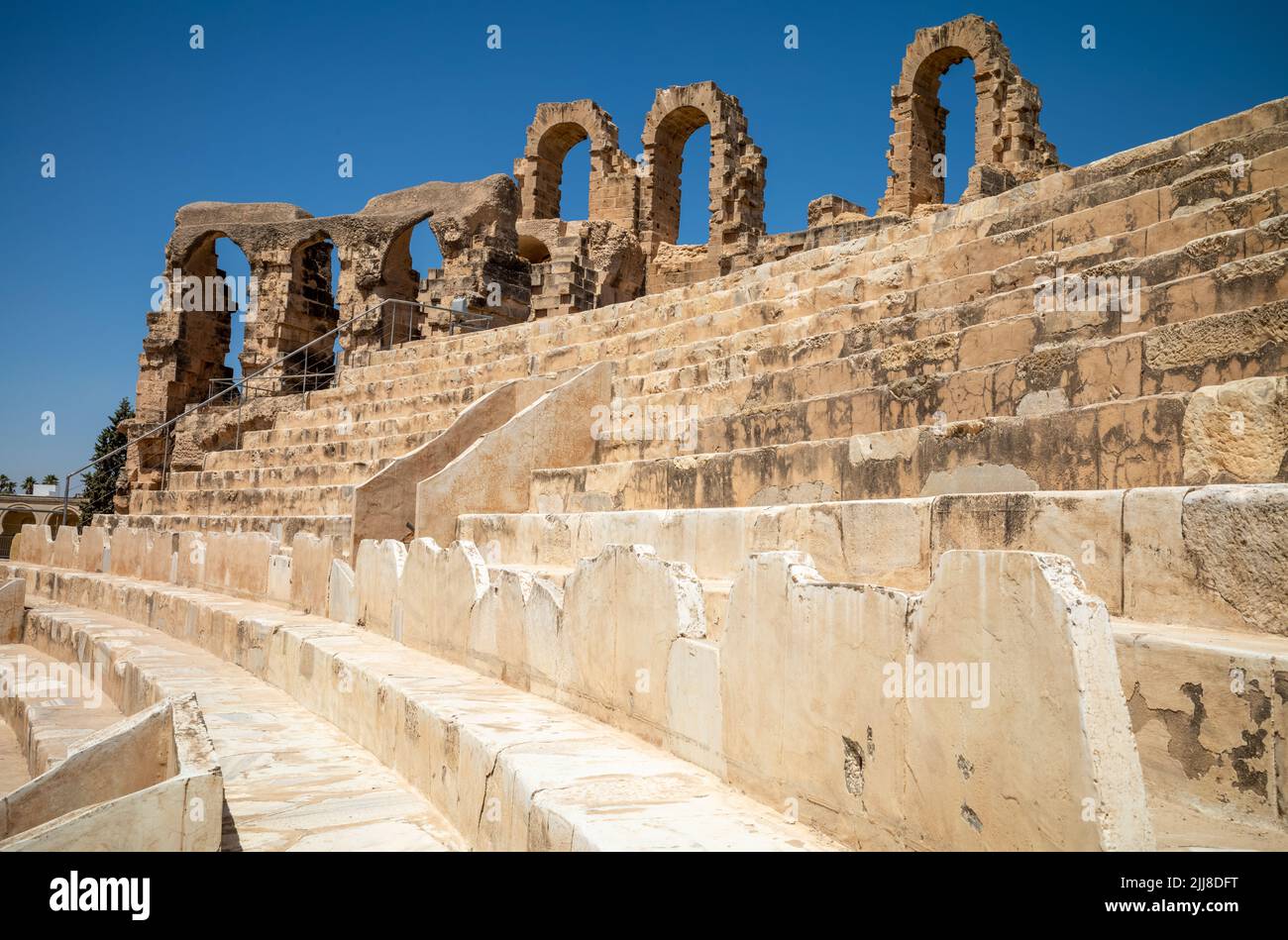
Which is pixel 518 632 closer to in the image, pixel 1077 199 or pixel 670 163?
pixel 1077 199

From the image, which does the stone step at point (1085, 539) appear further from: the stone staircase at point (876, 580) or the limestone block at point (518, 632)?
the limestone block at point (518, 632)

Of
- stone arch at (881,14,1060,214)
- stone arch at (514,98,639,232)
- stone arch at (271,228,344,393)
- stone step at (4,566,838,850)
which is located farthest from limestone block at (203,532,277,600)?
stone arch at (514,98,639,232)

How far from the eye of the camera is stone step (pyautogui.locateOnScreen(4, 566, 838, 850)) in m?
2.39

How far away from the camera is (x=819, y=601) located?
248 centimetres

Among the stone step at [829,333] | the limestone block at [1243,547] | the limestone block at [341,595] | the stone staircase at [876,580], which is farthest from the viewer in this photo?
the limestone block at [341,595]

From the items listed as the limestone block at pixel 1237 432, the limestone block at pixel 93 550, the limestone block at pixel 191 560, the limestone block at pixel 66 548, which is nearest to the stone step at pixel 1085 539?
the limestone block at pixel 1237 432

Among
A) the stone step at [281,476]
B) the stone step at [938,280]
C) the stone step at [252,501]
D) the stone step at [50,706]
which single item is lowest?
the stone step at [50,706]

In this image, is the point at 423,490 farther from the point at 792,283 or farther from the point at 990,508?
the point at 990,508

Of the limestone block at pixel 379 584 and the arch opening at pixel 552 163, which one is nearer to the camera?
the limestone block at pixel 379 584

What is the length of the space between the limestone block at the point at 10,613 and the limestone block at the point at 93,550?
212 centimetres

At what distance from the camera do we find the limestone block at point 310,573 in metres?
7.21

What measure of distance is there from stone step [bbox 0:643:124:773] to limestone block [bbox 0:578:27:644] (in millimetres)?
1340

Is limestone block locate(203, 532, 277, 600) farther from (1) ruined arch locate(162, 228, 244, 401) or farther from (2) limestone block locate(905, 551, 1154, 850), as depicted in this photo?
(1) ruined arch locate(162, 228, 244, 401)

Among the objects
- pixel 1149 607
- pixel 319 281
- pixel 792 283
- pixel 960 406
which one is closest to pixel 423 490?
Result: pixel 792 283
